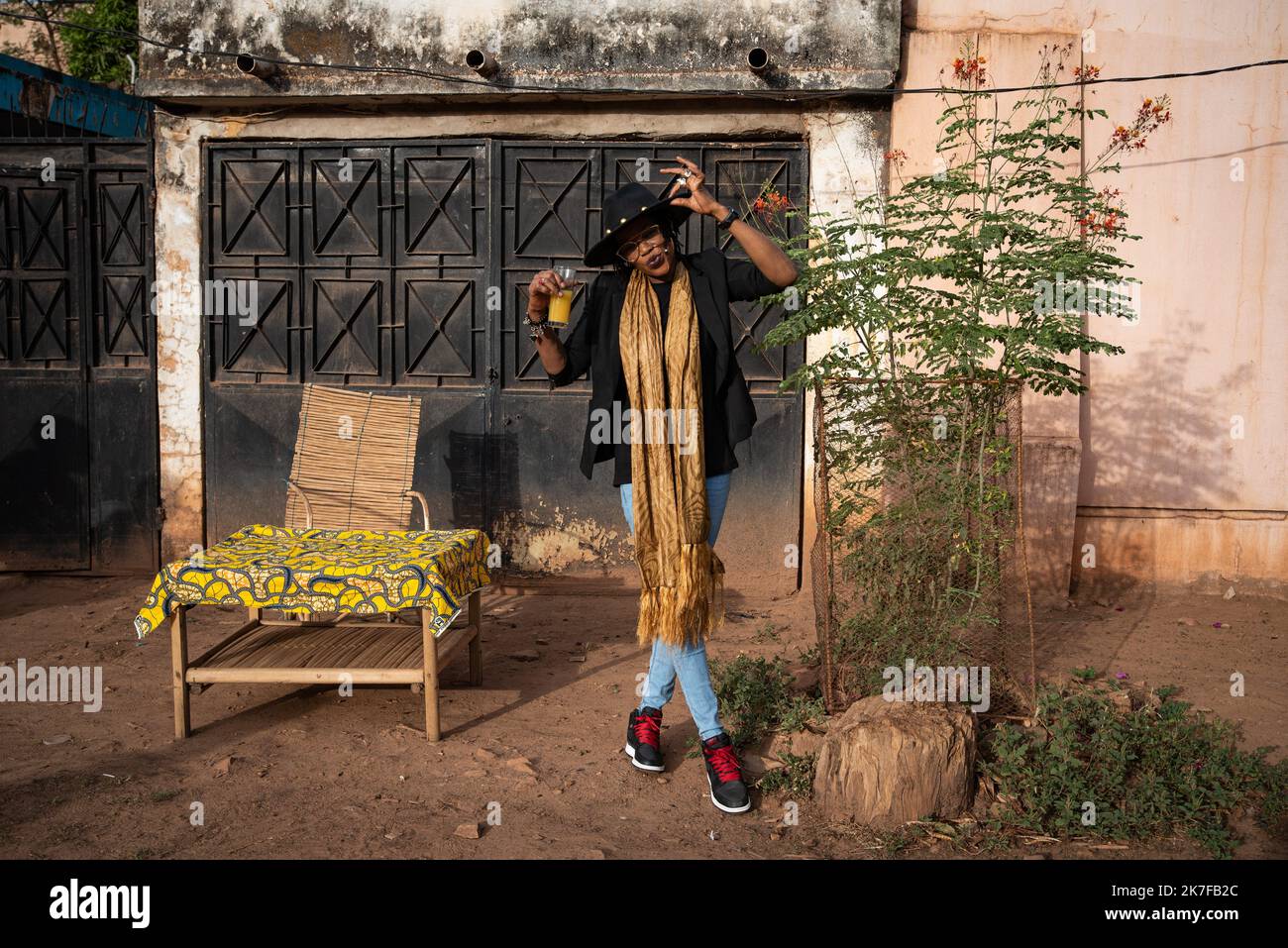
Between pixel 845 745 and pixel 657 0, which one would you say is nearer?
pixel 845 745

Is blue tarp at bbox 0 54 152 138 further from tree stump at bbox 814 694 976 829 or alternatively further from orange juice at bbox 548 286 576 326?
tree stump at bbox 814 694 976 829

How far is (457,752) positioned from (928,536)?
2.19 metres

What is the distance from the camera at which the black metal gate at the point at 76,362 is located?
286 inches

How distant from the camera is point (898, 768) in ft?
12.0

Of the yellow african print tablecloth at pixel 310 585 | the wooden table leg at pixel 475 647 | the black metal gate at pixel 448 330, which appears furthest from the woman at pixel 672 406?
the black metal gate at pixel 448 330

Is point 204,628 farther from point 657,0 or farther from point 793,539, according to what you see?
point 657,0

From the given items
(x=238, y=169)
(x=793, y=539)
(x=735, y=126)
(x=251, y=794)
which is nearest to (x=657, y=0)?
(x=735, y=126)

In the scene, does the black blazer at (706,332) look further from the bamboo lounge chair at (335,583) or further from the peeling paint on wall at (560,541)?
the peeling paint on wall at (560,541)

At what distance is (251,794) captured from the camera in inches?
155

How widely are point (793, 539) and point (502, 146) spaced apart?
3359 mm

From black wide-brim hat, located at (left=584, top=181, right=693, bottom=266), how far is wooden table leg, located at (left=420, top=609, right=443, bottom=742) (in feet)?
5.69

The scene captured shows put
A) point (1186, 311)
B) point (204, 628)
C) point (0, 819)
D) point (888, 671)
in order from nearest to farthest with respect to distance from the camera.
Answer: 1. point (0, 819)
2. point (888, 671)
3. point (204, 628)
4. point (1186, 311)

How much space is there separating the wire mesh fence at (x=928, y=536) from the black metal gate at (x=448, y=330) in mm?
2598

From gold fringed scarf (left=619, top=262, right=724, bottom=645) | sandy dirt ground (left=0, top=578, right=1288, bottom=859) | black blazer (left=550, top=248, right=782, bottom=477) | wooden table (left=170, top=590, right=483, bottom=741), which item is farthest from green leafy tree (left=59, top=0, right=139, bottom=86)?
gold fringed scarf (left=619, top=262, right=724, bottom=645)
